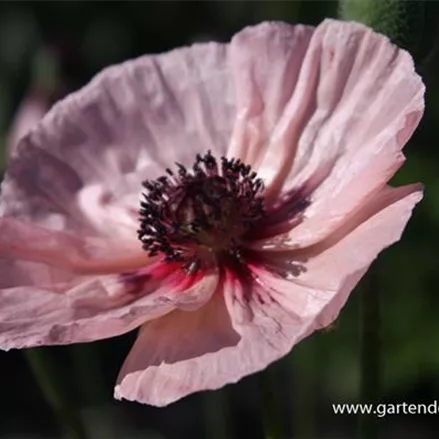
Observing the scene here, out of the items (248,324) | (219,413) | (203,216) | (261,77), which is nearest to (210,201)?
(203,216)

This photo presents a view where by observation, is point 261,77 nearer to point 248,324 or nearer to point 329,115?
point 329,115

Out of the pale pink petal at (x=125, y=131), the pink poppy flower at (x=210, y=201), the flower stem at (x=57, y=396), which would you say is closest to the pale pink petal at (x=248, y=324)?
the pink poppy flower at (x=210, y=201)

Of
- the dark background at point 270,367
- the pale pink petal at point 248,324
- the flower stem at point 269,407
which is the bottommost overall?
the flower stem at point 269,407

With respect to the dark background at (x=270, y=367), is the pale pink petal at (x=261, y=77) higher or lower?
lower

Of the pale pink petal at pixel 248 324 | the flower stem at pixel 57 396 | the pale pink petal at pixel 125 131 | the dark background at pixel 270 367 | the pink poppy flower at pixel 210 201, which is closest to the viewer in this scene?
the pale pink petal at pixel 248 324

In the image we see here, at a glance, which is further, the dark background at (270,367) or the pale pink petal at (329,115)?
the dark background at (270,367)

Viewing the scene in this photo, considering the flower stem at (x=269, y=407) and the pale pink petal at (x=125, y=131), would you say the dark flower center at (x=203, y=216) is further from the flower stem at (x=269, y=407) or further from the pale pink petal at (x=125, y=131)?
the flower stem at (x=269, y=407)

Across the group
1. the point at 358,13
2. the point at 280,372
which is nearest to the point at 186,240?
the point at 358,13

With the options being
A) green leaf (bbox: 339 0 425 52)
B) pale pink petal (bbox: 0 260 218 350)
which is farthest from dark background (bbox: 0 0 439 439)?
pale pink petal (bbox: 0 260 218 350)

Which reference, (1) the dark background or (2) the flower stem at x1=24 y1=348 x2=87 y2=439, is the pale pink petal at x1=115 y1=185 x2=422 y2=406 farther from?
(2) the flower stem at x1=24 y1=348 x2=87 y2=439
